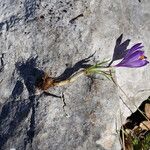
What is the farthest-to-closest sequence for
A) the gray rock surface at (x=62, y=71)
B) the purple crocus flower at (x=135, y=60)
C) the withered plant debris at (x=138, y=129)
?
the withered plant debris at (x=138, y=129)
the purple crocus flower at (x=135, y=60)
the gray rock surface at (x=62, y=71)

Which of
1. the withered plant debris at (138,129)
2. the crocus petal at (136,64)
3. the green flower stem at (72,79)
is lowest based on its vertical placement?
the withered plant debris at (138,129)

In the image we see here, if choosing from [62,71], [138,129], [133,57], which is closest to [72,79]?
[62,71]

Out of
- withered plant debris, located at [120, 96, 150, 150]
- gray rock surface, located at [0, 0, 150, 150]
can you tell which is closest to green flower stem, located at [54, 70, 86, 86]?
gray rock surface, located at [0, 0, 150, 150]

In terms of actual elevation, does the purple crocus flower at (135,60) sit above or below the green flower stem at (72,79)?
above

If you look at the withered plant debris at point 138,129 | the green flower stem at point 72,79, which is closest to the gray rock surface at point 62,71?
the green flower stem at point 72,79

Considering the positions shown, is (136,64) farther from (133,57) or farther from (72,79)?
(72,79)

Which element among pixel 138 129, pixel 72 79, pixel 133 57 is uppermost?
pixel 133 57

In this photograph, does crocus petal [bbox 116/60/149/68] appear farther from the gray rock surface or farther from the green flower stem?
the green flower stem

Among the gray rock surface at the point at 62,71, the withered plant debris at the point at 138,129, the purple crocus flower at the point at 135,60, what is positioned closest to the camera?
the gray rock surface at the point at 62,71

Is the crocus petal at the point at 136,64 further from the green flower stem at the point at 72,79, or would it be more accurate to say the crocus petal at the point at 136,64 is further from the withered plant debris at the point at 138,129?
the withered plant debris at the point at 138,129
